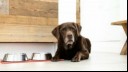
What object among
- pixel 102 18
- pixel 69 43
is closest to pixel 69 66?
pixel 69 43

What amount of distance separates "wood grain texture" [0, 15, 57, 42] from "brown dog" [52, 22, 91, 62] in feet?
2.92

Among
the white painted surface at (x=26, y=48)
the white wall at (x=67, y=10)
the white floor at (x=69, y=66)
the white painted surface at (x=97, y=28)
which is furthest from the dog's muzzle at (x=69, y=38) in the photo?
the white wall at (x=67, y=10)

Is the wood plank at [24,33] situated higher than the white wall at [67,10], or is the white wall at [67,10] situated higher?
the white wall at [67,10]

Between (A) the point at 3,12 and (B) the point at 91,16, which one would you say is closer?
(A) the point at 3,12

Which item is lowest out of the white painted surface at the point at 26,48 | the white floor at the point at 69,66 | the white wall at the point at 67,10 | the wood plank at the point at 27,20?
the white painted surface at the point at 26,48

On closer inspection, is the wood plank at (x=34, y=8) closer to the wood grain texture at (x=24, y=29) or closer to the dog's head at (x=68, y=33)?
the wood grain texture at (x=24, y=29)

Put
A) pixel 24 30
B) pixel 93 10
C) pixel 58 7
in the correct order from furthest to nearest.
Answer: pixel 93 10 → pixel 58 7 → pixel 24 30

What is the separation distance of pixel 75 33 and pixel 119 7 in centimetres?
119

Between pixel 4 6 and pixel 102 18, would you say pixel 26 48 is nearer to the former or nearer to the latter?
pixel 4 6

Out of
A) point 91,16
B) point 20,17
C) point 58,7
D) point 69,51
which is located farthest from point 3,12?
point 91,16

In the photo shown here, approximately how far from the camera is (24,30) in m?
2.59

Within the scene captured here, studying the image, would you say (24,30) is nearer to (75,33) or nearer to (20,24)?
(20,24)

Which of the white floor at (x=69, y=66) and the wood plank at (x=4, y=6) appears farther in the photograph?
the wood plank at (x=4, y=6)

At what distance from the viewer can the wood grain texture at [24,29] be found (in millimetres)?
2465
